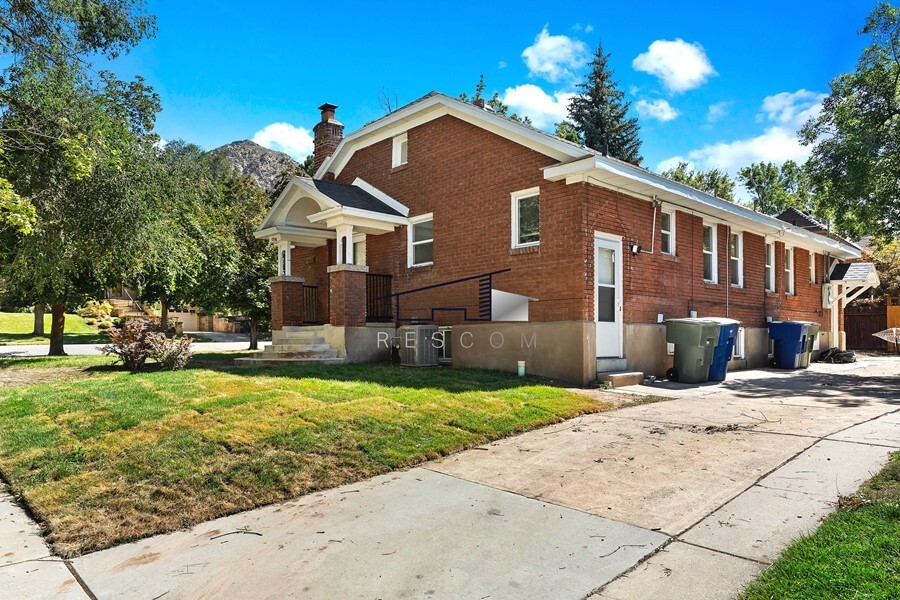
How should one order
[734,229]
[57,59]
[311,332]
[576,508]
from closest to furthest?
[576,508] < [57,59] < [311,332] < [734,229]

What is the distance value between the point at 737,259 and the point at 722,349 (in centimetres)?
522

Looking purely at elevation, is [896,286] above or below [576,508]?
above

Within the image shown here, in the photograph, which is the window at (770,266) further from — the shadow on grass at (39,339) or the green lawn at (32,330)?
the green lawn at (32,330)

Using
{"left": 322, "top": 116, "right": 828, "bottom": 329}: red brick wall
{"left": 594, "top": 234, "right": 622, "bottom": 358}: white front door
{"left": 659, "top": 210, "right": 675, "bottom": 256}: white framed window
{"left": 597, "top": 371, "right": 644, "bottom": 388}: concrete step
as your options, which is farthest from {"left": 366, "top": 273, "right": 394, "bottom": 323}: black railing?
{"left": 659, "top": 210, "right": 675, "bottom": 256}: white framed window

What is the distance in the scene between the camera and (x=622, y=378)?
11094mm

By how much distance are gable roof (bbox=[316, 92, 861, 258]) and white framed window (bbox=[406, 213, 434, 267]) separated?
8.02 feet

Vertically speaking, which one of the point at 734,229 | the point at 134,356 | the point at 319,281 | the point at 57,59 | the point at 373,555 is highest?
the point at 57,59

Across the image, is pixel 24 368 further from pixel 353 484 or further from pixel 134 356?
pixel 353 484

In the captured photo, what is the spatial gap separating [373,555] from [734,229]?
597 inches

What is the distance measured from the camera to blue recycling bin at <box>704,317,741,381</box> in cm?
1184

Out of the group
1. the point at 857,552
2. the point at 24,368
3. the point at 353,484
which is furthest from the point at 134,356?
the point at 857,552

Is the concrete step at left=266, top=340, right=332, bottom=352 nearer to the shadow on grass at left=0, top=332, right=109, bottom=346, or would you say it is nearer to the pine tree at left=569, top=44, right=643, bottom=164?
the shadow on grass at left=0, top=332, right=109, bottom=346

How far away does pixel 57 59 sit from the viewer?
35.0ft

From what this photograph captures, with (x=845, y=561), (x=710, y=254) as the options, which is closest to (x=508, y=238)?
(x=710, y=254)
